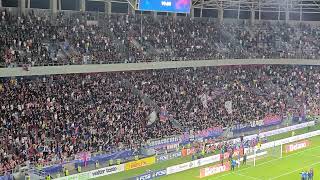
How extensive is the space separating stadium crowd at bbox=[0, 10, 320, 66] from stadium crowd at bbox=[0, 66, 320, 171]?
211 cm

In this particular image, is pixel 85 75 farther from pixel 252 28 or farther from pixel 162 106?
pixel 252 28

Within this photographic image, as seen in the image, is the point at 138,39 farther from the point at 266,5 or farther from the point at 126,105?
the point at 266,5

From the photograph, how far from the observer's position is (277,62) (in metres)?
52.0

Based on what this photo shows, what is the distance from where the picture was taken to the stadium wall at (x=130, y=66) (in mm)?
32469

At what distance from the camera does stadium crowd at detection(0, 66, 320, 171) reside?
31844 mm

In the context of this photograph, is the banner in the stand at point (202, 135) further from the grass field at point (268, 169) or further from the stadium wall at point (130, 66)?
the stadium wall at point (130, 66)

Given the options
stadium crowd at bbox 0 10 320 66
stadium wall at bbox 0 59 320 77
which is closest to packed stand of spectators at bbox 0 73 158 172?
stadium wall at bbox 0 59 320 77

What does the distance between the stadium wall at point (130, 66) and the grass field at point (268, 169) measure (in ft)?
26.7

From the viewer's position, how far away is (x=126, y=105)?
1540 inches

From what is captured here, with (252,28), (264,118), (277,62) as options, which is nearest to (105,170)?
(264,118)

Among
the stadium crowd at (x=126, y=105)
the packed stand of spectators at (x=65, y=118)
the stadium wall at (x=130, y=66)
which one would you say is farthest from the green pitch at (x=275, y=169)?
the stadium wall at (x=130, y=66)

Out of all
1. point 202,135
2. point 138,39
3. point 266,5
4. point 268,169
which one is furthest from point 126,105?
point 266,5

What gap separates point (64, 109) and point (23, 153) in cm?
544

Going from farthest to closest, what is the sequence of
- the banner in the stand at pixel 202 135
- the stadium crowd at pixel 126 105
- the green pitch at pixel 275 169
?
1. the banner in the stand at pixel 202 135
2. the green pitch at pixel 275 169
3. the stadium crowd at pixel 126 105
